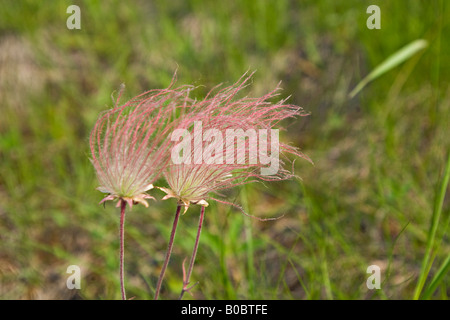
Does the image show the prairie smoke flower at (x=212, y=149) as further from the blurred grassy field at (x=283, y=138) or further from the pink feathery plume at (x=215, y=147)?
the blurred grassy field at (x=283, y=138)

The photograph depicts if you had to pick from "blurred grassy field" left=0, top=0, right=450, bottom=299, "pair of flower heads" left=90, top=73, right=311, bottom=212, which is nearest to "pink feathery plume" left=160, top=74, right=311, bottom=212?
"pair of flower heads" left=90, top=73, right=311, bottom=212

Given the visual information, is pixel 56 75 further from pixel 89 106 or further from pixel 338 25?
pixel 338 25

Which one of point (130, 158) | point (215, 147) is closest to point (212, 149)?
point (215, 147)

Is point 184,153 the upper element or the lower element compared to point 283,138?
upper

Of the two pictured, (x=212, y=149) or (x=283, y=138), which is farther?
(x=283, y=138)

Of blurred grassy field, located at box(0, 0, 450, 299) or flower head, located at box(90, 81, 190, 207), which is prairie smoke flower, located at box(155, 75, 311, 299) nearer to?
flower head, located at box(90, 81, 190, 207)

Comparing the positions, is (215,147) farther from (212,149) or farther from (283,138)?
(283,138)

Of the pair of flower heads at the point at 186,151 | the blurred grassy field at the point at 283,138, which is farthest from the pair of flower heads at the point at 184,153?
the blurred grassy field at the point at 283,138

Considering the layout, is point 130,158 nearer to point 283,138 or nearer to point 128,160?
point 128,160

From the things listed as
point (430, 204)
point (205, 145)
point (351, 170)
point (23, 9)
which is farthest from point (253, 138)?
point (23, 9)
